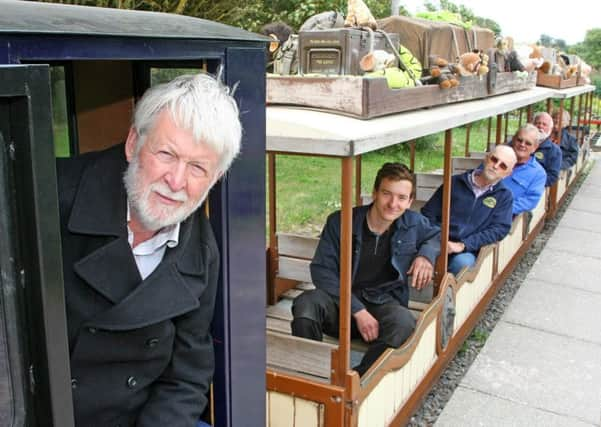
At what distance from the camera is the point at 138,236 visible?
1902mm

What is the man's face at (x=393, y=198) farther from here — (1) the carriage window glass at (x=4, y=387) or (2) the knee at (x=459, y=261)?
(1) the carriage window glass at (x=4, y=387)

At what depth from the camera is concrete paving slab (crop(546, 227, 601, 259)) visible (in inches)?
318

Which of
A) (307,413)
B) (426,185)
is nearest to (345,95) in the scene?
(307,413)

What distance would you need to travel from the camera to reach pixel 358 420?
3.06 metres

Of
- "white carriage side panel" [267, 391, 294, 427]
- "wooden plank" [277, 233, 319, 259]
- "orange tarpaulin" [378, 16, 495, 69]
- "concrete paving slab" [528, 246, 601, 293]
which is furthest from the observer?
"concrete paving slab" [528, 246, 601, 293]

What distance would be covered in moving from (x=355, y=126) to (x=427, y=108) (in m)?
1.19

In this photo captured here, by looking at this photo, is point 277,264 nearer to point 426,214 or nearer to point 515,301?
point 426,214

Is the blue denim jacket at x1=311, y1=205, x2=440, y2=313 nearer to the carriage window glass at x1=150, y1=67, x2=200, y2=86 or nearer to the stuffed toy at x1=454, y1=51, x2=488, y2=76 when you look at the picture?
the stuffed toy at x1=454, y1=51, x2=488, y2=76

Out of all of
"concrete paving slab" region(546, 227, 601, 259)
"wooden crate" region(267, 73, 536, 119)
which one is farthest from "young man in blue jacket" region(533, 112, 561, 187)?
"wooden crate" region(267, 73, 536, 119)

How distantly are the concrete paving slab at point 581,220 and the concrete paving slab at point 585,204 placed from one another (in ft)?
0.54

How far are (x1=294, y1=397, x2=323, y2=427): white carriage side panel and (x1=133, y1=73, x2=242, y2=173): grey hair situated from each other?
1.59 meters

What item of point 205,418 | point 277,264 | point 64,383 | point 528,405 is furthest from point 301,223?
point 64,383

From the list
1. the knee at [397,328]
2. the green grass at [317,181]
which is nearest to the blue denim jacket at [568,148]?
the green grass at [317,181]

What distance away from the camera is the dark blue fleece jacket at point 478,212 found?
534cm
